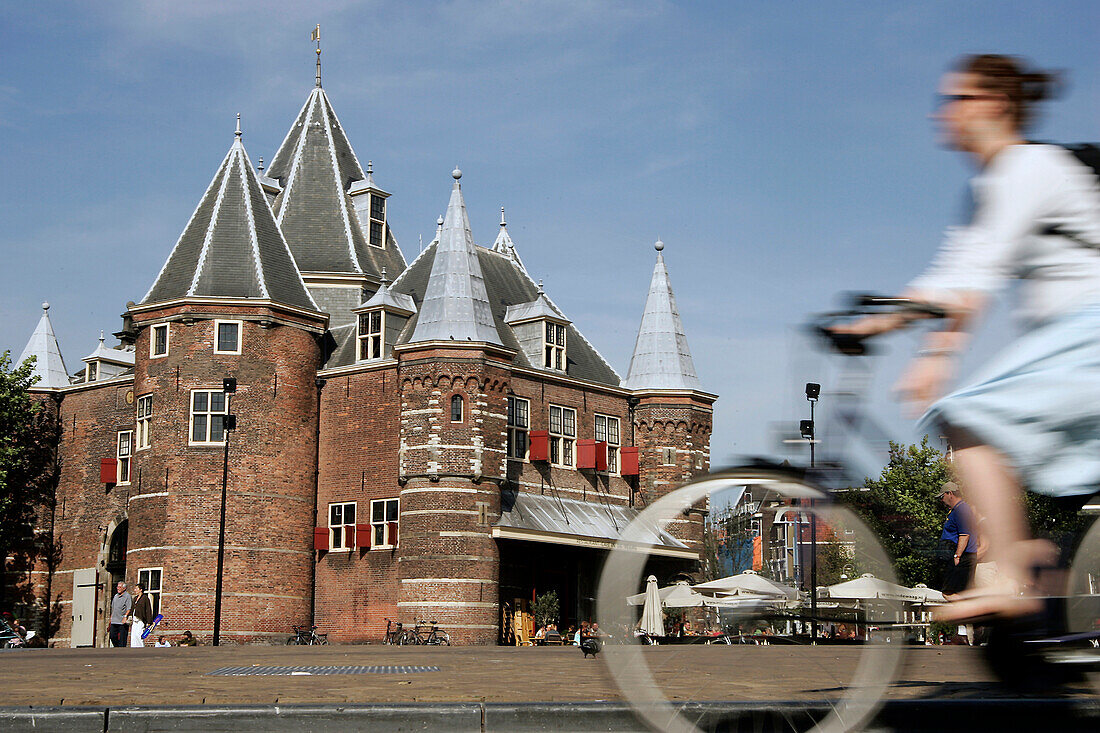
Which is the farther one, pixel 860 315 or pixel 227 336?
pixel 227 336

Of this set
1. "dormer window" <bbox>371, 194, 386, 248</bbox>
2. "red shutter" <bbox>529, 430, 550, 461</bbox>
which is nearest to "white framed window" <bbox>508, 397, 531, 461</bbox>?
"red shutter" <bbox>529, 430, 550, 461</bbox>

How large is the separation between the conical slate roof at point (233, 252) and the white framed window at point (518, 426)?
702cm

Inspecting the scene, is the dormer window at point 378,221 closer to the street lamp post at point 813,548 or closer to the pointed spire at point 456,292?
the pointed spire at point 456,292

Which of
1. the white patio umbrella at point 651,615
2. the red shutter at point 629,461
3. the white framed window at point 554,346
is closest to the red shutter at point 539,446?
the white framed window at point 554,346

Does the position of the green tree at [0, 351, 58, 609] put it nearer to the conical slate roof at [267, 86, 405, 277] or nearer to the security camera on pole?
the conical slate roof at [267, 86, 405, 277]

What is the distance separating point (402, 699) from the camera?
21.2 feet

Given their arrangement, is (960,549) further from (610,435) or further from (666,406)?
(666,406)

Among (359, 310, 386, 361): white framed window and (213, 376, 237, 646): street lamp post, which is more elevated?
(359, 310, 386, 361): white framed window

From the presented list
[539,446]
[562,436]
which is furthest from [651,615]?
[562,436]

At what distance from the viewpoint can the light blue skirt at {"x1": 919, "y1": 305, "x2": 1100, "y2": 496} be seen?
3432mm

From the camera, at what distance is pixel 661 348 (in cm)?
4281

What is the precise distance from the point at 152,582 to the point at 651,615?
110 feet

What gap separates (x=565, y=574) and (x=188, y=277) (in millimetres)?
14882

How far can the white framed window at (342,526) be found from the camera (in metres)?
37.0
